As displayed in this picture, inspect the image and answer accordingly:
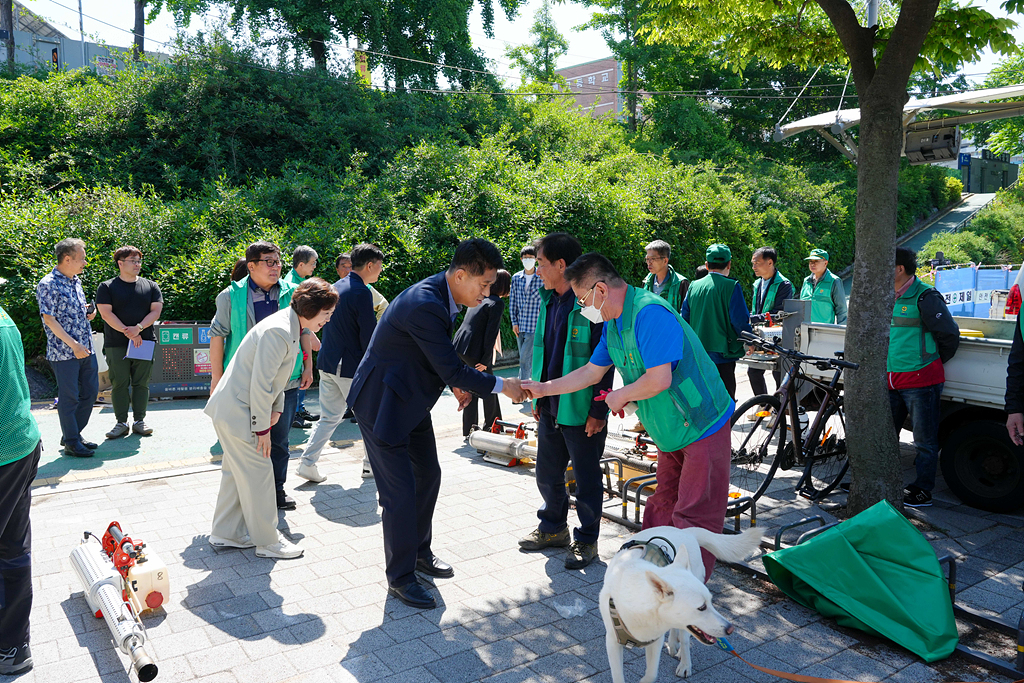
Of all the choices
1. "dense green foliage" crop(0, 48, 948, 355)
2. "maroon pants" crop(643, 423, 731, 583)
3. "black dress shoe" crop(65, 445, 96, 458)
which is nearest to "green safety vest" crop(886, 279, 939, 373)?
"maroon pants" crop(643, 423, 731, 583)

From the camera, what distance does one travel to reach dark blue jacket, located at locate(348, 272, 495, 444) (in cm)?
390

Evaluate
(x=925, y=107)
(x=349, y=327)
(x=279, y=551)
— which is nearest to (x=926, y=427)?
(x=925, y=107)

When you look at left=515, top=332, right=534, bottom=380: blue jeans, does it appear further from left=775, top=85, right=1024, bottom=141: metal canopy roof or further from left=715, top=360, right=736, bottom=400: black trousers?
left=775, top=85, right=1024, bottom=141: metal canopy roof

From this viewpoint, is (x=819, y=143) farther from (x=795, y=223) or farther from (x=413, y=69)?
(x=413, y=69)

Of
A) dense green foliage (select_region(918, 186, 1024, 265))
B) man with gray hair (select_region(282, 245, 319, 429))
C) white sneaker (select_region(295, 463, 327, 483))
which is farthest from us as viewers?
dense green foliage (select_region(918, 186, 1024, 265))

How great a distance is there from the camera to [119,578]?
3695 millimetres

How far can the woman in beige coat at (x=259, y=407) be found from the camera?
14.4ft

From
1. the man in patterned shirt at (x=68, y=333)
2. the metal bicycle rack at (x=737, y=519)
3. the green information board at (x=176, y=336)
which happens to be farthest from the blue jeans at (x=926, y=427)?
the green information board at (x=176, y=336)

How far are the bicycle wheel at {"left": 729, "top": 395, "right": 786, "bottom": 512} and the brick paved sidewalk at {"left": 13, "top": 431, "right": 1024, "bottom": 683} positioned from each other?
16.6 inches

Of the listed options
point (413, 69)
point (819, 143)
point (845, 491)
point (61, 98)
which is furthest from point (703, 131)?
point (845, 491)

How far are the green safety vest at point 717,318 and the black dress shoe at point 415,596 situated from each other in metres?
3.84

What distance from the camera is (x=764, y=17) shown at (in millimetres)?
6789

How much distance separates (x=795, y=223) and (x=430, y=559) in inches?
753

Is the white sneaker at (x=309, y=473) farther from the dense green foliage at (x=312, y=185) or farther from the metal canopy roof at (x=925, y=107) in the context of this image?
the metal canopy roof at (x=925, y=107)
